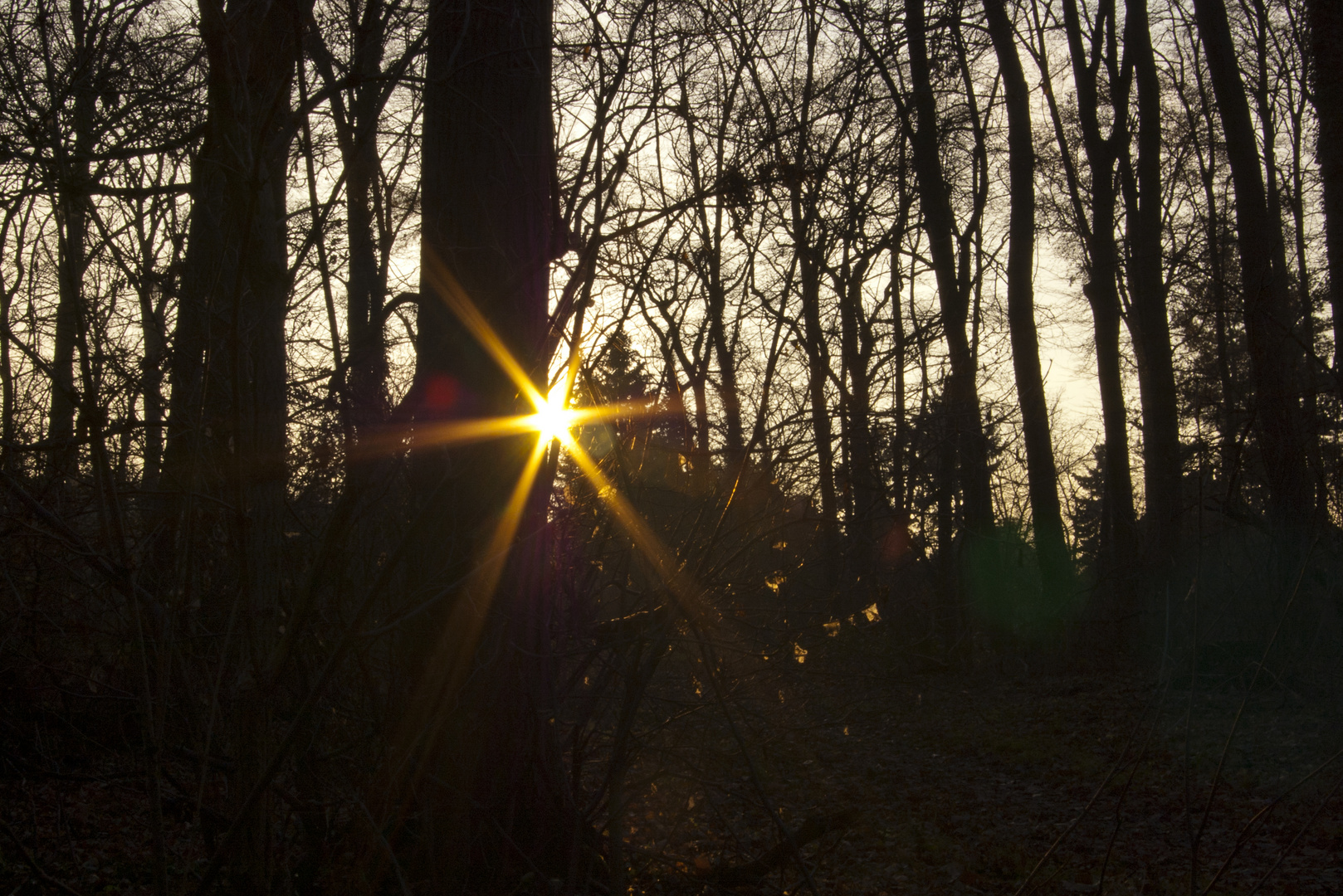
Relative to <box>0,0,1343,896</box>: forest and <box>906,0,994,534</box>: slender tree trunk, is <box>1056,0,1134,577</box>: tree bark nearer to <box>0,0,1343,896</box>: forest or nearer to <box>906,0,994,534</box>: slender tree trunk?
<box>906,0,994,534</box>: slender tree trunk

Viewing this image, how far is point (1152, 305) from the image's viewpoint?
11633 millimetres

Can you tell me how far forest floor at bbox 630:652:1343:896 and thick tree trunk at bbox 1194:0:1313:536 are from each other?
1832 mm

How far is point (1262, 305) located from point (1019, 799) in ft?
13.8

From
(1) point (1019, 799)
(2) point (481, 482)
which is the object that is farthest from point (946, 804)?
(2) point (481, 482)

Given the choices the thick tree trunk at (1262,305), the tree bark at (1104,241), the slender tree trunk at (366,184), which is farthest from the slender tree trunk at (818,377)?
the tree bark at (1104,241)

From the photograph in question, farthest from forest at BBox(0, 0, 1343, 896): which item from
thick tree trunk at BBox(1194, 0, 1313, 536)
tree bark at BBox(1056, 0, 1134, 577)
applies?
tree bark at BBox(1056, 0, 1134, 577)

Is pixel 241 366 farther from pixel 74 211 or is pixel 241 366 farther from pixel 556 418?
pixel 556 418

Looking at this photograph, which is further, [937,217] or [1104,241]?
[1104,241]

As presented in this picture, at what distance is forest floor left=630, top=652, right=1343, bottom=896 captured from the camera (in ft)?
13.0

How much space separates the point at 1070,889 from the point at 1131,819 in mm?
1455

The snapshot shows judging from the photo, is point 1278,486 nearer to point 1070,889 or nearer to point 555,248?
point 1070,889

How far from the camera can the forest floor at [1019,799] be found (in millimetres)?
3969

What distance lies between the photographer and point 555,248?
120 inches

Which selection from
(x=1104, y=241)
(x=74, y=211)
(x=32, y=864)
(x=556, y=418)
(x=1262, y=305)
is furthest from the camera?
(x=1104, y=241)
